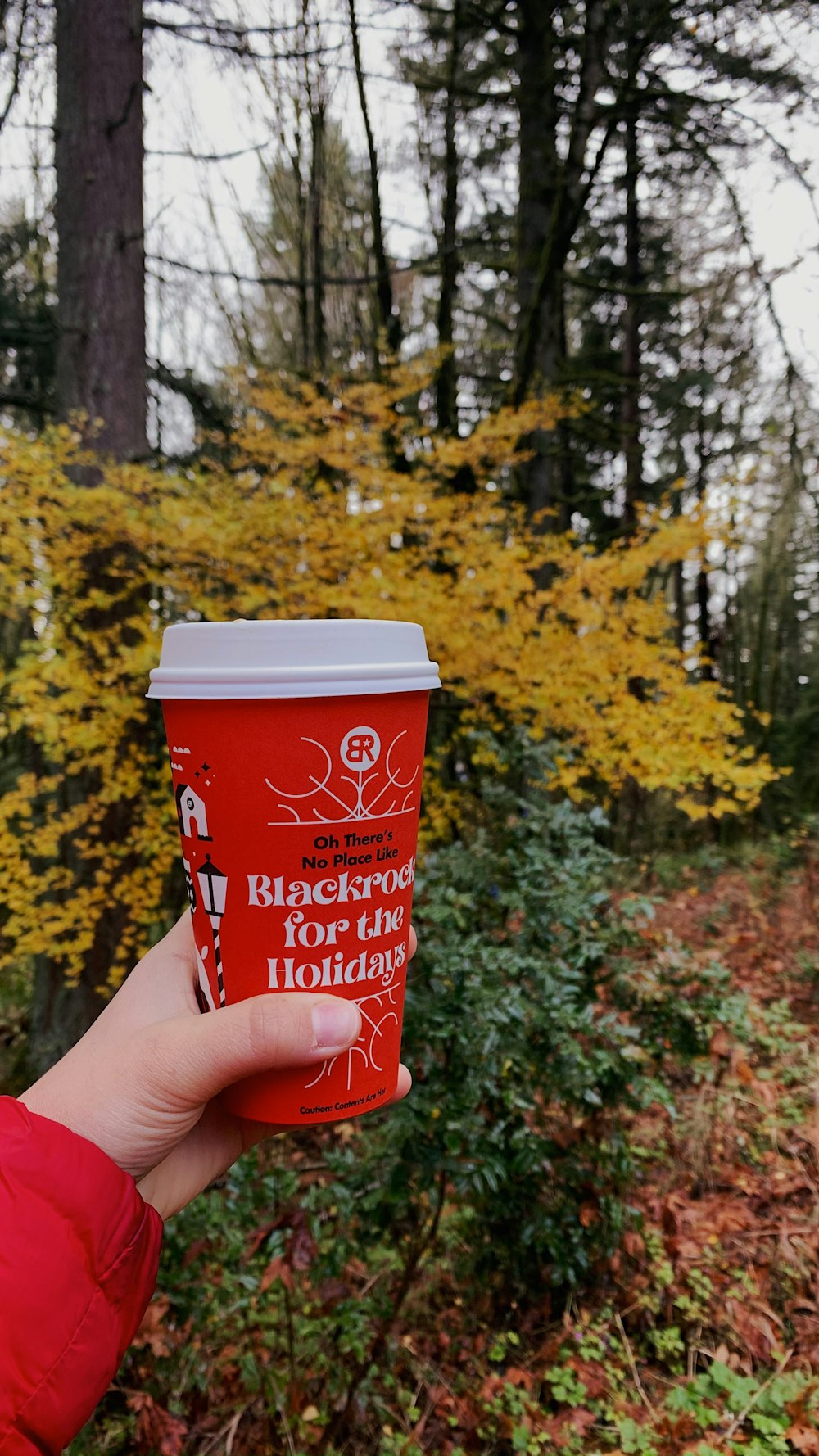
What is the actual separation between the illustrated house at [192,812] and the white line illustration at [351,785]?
4.4 inches

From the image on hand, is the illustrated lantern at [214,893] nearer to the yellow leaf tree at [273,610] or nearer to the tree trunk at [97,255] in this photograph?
the yellow leaf tree at [273,610]

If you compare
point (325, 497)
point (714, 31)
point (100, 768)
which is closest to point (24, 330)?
point (325, 497)

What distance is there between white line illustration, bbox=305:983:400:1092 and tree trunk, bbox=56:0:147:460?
4118mm

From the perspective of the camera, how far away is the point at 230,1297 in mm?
2811

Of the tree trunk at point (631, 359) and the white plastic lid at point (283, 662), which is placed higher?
the tree trunk at point (631, 359)

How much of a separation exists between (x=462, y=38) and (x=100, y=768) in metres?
6.35

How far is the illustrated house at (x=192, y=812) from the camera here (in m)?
1.08

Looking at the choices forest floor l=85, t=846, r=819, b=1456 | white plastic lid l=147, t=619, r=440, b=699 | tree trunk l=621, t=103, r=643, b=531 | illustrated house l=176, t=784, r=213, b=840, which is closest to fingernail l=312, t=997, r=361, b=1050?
illustrated house l=176, t=784, r=213, b=840

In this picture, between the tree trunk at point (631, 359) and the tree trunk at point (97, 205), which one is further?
the tree trunk at point (631, 359)

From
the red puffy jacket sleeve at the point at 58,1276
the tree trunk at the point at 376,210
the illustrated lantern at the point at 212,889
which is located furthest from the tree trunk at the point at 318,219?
the red puffy jacket sleeve at the point at 58,1276

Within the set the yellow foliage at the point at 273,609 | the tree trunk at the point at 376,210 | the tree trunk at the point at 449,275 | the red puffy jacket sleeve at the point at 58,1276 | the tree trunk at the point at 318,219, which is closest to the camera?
the red puffy jacket sleeve at the point at 58,1276

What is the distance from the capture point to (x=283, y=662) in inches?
39.4

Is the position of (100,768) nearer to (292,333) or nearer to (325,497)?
(325,497)

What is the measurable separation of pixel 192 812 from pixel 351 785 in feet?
0.80
